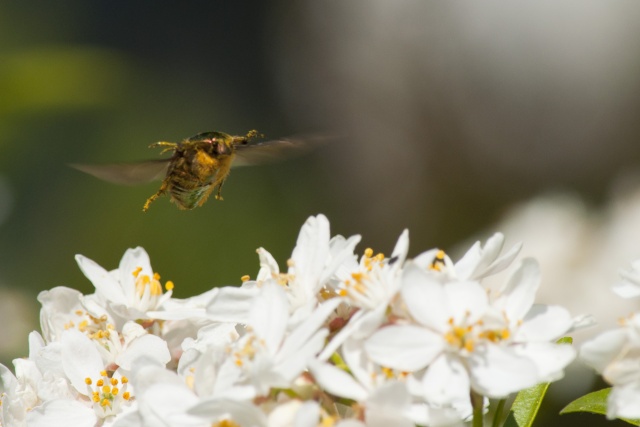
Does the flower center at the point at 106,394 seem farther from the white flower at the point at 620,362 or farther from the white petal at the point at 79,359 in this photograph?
the white flower at the point at 620,362

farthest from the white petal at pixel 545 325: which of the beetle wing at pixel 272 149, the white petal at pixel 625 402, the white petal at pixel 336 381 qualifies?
the beetle wing at pixel 272 149

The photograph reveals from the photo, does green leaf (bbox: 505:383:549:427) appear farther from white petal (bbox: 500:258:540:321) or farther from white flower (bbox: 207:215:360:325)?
white flower (bbox: 207:215:360:325)

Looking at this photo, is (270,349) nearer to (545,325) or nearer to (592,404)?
(545,325)

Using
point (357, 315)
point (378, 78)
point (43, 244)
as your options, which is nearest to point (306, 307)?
point (357, 315)

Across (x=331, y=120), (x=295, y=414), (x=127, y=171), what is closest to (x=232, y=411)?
(x=295, y=414)

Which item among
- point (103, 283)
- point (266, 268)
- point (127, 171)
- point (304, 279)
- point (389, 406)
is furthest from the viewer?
point (127, 171)

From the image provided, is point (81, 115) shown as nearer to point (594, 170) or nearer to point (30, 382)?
point (594, 170)

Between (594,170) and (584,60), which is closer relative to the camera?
(594,170)
